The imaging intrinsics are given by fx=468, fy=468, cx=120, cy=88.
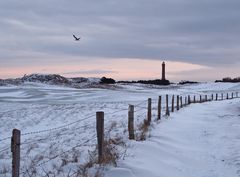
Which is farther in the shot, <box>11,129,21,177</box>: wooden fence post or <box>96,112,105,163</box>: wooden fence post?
<box>96,112,105,163</box>: wooden fence post

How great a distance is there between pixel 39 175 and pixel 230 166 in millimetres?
4174

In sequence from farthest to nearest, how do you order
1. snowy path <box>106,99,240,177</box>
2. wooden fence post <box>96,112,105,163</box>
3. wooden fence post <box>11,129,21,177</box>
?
wooden fence post <box>96,112,105,163</box> → snowy path <box>106,99,240,177</box> → wooden fence post <box>11,129,21,177</box>

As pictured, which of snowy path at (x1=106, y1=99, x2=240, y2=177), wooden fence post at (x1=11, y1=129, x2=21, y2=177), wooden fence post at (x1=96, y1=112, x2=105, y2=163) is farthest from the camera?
wooden fence post at (x1=96, y1=112, x2=105, y2=163)

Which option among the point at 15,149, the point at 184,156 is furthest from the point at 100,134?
the point at 15,149

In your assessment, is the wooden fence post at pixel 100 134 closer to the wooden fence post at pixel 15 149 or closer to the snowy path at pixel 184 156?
the snowy path at pixel 184 156

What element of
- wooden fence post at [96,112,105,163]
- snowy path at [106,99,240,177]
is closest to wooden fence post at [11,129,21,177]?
snowy path at [106,99,240,177]

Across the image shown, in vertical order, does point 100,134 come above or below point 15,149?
below

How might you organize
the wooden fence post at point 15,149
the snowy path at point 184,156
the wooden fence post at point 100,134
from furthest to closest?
the wooden fence post at point 100,134 < the snowy path at point 184,156 < the wooden fence post at point 15,149

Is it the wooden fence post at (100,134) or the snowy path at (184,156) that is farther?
the wooden fence post at (100,134)

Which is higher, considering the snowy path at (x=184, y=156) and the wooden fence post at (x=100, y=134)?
the wooden fence post at (x=100, y=134)

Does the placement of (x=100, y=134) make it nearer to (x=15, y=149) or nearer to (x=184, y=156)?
(x=184, y=156)

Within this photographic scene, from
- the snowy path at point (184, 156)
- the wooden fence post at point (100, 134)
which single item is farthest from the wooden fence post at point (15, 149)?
the wooden fence post at point (100, 134)

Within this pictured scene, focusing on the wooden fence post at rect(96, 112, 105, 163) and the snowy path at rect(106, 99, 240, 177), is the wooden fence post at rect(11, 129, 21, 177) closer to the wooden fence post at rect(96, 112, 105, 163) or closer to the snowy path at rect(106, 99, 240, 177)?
the snowy path at rect(106, 99, 240, 177)

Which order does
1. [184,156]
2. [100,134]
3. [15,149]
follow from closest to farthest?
1. [15,149]
2. [100,134]
3. [184,156]
